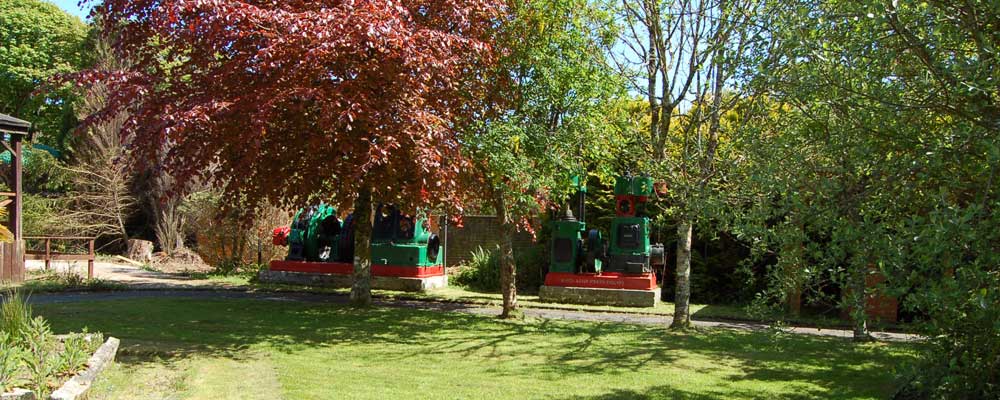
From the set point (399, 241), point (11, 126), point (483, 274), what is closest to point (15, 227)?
point (11, 126)

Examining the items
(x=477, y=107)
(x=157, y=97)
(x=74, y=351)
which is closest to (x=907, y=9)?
(x=74, y=351)

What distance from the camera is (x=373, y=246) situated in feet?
57.9

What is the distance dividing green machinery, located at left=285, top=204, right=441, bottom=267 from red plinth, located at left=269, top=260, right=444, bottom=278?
125mm

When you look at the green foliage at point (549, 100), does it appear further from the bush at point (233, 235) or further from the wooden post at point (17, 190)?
the bush at point (233, 235)

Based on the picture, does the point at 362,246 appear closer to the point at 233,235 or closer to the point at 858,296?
the point at 233,235

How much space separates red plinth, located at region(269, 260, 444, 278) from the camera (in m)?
17.1

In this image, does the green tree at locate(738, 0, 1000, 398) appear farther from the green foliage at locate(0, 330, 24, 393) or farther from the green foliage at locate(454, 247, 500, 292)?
the green foliage at locate(454, 247, 500, 292)

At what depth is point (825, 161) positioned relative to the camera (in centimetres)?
617

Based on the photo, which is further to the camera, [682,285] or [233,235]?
[233,235]

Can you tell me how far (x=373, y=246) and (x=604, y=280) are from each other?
5.54 meters

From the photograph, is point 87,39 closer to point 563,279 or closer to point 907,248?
point 563,279

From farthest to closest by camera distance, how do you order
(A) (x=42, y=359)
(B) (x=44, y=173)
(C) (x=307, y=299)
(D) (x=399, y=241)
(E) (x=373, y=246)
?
1. (B) (x=44, y=173)
2. (E) (x=373, y=246)
3. (D) (x=399, y=241)
4. (C) (x=307, y=299)
5. (A) (x=42, y=359)

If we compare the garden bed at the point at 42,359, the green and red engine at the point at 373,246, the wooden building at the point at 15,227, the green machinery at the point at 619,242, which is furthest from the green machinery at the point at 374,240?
the garden bed at the point at 42,359

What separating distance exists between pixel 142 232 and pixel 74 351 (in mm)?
21740
